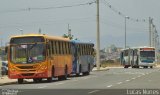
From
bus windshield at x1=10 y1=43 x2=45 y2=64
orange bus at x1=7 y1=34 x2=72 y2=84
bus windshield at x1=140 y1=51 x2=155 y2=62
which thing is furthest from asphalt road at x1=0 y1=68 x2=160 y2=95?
bus windshield at x1=140 y1=51 x2=155 y2=62

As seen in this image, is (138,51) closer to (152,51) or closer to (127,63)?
(152,51)

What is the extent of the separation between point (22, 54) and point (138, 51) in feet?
154

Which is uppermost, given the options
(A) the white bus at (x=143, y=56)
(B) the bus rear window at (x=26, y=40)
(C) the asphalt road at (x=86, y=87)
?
(B) the bus rear window at (x=26, y=40)

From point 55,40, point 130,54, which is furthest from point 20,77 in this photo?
point 130,54

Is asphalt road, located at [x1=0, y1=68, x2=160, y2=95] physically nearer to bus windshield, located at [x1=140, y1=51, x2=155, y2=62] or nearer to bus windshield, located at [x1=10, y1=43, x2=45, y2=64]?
bus windshield, located at [x1=10, y1=43, x2=45, y2=64]

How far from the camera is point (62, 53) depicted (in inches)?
1650

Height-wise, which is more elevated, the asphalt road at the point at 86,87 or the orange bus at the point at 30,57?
the orange bus at the point at 30,57

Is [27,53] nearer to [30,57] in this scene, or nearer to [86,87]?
[30,57]

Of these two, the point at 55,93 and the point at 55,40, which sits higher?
the point at 55,40

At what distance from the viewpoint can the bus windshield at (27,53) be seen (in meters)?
36.7

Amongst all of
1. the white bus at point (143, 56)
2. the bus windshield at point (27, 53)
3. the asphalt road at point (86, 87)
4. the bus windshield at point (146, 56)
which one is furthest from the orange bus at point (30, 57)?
the bus windshield at point (146, 56)

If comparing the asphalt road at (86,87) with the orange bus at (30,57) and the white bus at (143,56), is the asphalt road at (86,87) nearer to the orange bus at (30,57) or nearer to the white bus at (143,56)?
the orange bus at (30,57)

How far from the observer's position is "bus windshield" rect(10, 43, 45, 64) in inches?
1446

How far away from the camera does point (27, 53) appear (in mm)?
36844
